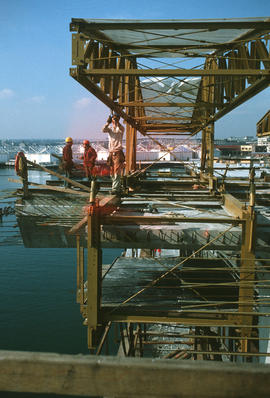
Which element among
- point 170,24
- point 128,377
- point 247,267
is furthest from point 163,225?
point 128,377

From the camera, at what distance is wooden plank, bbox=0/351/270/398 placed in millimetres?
2246

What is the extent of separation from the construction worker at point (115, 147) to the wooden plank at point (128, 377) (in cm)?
1023

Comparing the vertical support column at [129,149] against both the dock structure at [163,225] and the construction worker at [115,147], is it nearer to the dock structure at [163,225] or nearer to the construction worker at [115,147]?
the dock structure at [163,225]

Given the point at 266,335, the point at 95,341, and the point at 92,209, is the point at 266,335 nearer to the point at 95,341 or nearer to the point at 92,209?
the point at 95,341

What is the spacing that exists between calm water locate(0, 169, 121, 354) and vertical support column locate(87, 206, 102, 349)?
12.5 meters

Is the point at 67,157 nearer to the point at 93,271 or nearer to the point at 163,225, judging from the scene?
the point at 163,225

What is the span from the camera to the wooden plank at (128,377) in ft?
7.37

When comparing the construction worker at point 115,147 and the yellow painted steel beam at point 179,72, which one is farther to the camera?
the construction worker at point 115,147

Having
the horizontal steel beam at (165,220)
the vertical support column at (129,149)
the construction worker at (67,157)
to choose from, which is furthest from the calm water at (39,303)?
the horizontal steel beam at (165,220)

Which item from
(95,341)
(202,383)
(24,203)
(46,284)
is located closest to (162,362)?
(202,383)

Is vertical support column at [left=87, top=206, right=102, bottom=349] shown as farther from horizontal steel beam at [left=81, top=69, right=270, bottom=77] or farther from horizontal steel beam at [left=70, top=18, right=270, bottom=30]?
horizontal steel beam at [left=70, top=18, right=270, bottom=30]

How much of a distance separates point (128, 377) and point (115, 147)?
35.6 feet

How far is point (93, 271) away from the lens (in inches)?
312

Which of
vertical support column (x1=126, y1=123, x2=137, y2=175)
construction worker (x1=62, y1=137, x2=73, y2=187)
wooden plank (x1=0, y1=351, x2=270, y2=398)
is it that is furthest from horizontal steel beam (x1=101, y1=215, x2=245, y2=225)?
vertical support column (x1=126, y1=123, x2=137, y2=175)
